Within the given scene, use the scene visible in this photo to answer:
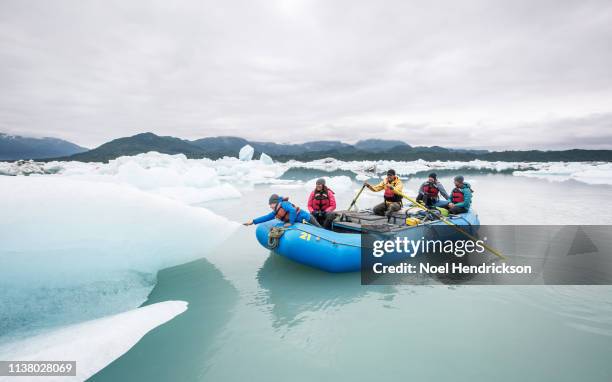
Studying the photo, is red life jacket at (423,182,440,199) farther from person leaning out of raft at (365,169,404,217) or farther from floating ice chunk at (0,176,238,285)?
floating ice chunk at (0,176,238,285)

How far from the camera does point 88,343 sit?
3166 millimetres

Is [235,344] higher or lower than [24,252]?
lower

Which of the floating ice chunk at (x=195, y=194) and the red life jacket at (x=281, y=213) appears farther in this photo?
the floating ice chunk at (x=195, y=194)

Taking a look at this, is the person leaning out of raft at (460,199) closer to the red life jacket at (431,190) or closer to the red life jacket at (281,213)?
the red life jacket at (431,190)

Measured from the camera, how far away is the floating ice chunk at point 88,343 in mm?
2945

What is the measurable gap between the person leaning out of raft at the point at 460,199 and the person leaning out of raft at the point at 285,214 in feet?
12.0

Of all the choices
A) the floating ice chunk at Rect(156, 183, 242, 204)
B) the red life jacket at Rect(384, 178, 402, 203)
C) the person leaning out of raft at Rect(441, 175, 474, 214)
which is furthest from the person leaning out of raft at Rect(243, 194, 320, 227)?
the floating ice chunk at Rect(156, 183, 242, 204)

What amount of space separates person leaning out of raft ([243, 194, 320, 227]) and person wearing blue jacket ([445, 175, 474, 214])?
3659 mm

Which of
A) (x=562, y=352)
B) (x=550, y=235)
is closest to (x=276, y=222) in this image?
(x=562, y=352)

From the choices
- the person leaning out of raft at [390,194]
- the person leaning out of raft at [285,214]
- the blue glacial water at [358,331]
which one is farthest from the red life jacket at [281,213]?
the person leaning out of raft at [390,194]

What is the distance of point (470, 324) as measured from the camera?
3.93 metres

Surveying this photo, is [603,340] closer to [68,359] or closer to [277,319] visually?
[277,319]

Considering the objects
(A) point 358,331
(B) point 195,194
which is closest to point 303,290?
(A) point 358,331

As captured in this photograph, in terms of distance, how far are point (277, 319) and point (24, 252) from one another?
2.93 meters
